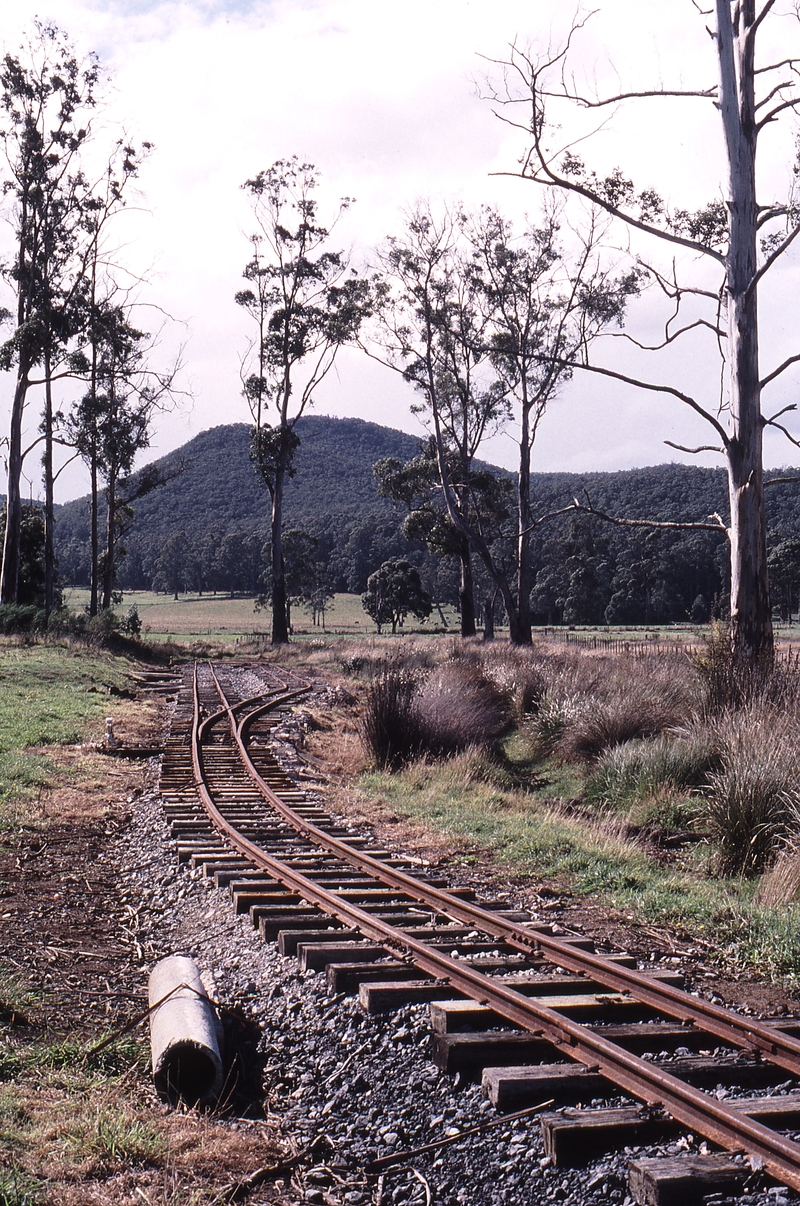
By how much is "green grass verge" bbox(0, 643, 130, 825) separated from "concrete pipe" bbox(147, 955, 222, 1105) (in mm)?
5624

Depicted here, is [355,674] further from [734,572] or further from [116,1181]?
[116,1181]

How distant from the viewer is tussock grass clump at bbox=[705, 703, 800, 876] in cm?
817

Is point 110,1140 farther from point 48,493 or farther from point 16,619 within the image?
point 48,493

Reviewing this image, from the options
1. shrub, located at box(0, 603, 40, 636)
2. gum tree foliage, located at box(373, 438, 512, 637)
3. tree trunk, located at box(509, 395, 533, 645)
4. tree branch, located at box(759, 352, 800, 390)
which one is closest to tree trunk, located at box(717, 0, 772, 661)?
tree branch, located at box(759, 352, 800, 390)

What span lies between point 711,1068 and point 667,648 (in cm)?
1284

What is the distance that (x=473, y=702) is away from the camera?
1622 centimetres

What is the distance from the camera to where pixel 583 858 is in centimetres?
855

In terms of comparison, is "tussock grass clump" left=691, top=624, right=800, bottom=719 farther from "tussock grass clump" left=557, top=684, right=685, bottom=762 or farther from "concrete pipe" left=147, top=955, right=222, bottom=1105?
"concrete pipe" left=147, top=955, right=222, bottom=1105

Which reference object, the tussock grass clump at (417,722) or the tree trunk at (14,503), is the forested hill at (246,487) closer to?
the tree trunk at (14,503)

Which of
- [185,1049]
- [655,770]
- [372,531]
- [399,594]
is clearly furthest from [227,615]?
[185,1049]

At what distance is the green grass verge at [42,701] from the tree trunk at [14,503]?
537cm

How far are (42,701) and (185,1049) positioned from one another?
15092mm

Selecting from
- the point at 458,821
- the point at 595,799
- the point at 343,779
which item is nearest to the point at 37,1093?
the point at 458,821

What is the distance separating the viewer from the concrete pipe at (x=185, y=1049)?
186 inches
